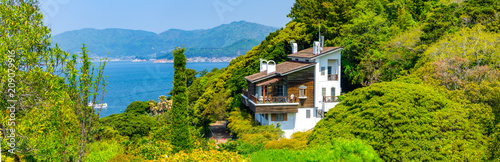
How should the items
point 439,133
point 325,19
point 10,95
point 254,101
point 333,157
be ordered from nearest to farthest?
point 10,95, point 333,157, point 439,133, point 254,101, point 325,19

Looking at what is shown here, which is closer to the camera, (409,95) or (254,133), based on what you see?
(409,95)

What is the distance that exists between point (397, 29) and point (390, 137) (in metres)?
18.2

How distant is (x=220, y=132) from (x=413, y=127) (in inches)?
862

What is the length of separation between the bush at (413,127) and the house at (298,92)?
11.7 m

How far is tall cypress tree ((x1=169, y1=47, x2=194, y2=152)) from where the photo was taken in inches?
539

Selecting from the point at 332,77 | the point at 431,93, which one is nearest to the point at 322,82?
the point at 332,77

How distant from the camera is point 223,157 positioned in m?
10.1

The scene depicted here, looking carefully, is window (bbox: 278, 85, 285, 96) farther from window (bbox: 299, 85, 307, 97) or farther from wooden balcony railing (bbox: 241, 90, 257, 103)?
wooden balcony railing (bbox: 241, 90, 257, 103)

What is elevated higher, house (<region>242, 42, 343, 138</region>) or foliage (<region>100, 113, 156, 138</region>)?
house (<region>242, 42, 343, 138</region>)

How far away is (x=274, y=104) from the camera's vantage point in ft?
82.5

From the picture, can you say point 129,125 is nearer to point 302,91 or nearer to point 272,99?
point 272,99

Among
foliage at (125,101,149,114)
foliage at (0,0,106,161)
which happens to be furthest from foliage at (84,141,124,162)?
foliage at (125,101,149,114)

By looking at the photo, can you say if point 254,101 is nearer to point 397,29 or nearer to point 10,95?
Answer: point 397,29

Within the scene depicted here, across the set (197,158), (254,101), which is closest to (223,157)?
(197,158)
